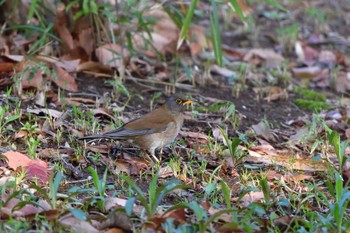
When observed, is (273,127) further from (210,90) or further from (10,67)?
(10,67)

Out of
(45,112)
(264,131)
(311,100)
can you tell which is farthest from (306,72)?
(45,112)

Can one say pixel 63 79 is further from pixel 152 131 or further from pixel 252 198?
pixel 252 198

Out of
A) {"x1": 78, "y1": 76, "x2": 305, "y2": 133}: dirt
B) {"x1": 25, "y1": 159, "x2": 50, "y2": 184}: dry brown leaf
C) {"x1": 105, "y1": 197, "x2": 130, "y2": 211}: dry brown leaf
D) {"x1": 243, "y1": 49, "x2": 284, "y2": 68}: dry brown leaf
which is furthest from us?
{"x1": 243, "y1": 49, "x2": 284, "y2": 68}: dry brown leaf

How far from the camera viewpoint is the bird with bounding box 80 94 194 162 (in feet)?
19.2

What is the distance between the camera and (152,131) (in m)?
6.02

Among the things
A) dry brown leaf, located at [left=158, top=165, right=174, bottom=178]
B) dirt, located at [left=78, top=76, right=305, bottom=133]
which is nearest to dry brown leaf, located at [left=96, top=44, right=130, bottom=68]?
dirt, located at [left=78, top=76, right=305, bottom=133]

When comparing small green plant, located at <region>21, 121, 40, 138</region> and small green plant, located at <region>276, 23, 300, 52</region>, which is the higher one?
small green plant, located at <region>21, 121, 40, 138</region>

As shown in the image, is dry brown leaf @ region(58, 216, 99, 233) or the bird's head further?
the bird's head

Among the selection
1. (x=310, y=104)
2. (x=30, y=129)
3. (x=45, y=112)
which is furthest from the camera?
(x=310, y=104)

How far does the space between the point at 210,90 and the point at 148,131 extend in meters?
2.25

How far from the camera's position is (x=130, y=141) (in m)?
6.02

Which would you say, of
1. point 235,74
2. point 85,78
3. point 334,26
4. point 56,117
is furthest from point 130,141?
point 334,26

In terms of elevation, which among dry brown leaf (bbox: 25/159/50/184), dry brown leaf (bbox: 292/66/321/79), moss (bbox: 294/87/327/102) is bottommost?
dry brown leaf (bbox: 292/66/321/79)

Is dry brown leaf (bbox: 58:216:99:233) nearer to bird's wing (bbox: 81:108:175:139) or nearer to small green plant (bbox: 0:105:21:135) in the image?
bird's wing (bbox: 81:108:175:139)
